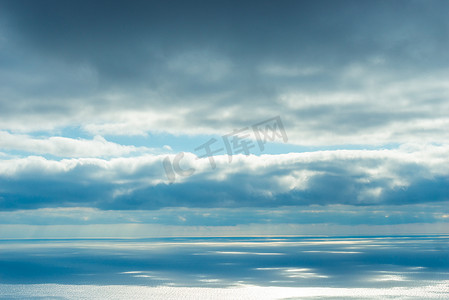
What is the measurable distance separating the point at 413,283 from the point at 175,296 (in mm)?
72058

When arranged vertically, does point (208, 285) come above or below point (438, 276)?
above

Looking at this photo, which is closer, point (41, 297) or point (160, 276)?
point (41, 297)

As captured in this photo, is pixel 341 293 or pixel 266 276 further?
pixel 266 276

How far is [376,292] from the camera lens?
106062 mm

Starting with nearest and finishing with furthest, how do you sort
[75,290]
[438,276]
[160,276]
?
[75,290]
[438,276]
[160,276]

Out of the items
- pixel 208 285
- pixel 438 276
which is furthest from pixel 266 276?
pixel 438 276

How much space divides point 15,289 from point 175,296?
47.3 meters

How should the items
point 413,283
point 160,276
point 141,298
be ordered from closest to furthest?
point 141,298
point 413,283
point 160,276

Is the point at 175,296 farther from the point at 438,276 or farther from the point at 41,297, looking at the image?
the point at 438,276

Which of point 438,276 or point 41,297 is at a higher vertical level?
point 41,297

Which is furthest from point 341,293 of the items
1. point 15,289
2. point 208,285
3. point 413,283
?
point 15,289

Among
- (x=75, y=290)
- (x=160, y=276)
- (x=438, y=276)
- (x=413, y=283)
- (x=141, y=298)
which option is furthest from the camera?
(x=160, y=276)

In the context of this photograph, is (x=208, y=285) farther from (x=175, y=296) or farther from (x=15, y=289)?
(x=15, y=289)

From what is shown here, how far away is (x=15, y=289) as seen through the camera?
115500 millimetres
